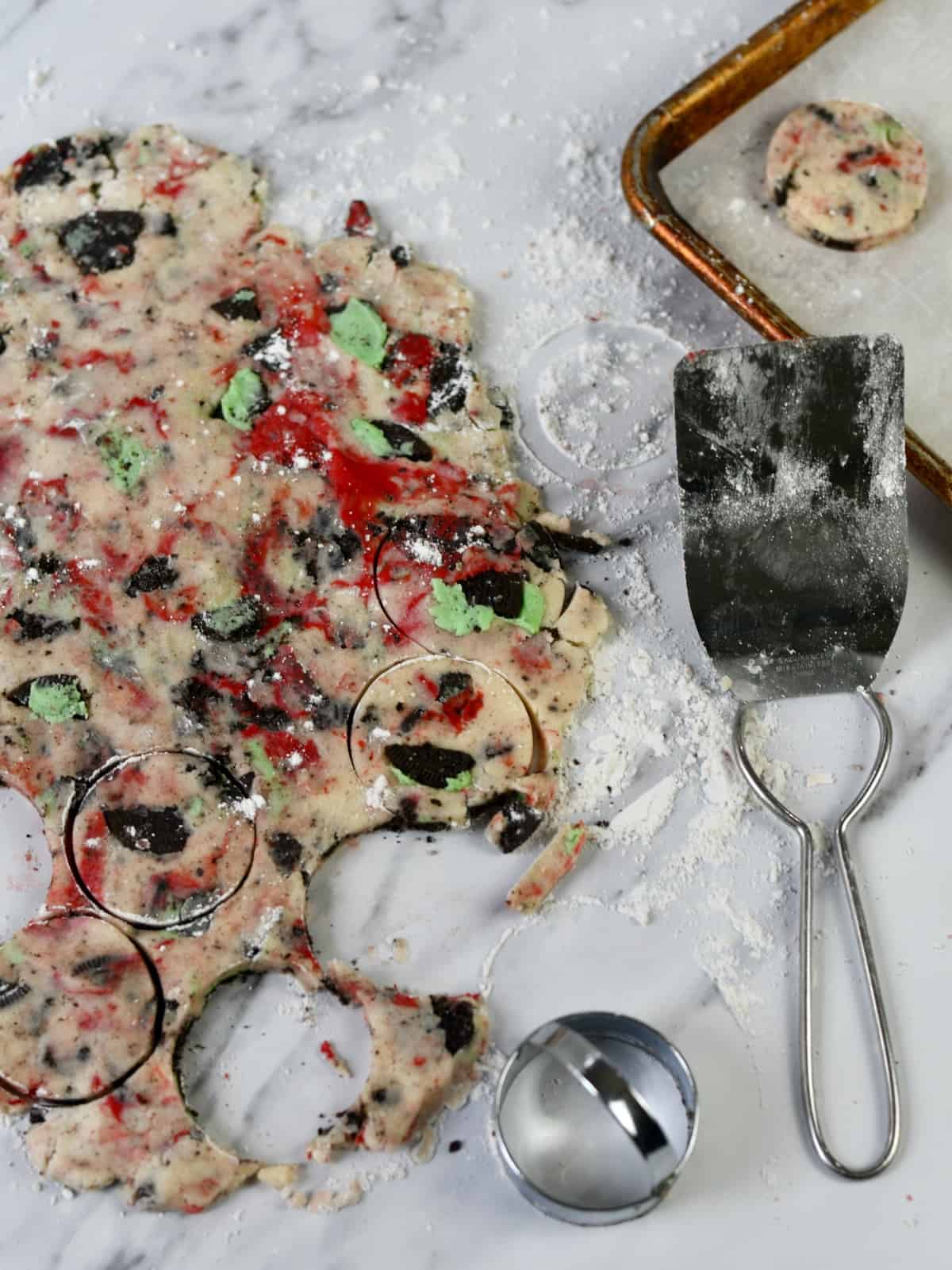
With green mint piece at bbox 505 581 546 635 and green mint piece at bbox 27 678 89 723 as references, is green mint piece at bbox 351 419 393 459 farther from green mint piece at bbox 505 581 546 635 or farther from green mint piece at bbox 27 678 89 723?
green mint piece at bbox 27 678 89 723

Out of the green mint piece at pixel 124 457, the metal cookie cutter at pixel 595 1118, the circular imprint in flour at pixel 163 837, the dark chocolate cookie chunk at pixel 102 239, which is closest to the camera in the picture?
the metal cookie cutter at pixel 595 1118

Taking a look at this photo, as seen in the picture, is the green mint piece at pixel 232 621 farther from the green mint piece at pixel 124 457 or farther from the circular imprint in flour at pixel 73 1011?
the circular imprint in flour at pixel 73 1011

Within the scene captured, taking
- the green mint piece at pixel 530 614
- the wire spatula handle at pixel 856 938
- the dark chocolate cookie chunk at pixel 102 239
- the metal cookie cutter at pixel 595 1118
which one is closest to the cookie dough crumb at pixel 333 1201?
the metal cookie cutter at pixel 595 1118

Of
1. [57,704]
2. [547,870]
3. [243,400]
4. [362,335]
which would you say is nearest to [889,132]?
[362,335]

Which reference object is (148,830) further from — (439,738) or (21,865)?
(439,738)

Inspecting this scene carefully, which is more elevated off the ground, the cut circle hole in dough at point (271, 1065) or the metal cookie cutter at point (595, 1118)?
the cut circle hole in dough at point (271, 1065)

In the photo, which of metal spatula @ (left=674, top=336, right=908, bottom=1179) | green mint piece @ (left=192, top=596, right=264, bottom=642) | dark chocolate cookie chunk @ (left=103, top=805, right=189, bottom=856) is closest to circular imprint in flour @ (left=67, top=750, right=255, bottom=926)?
dark chocolate cookie chunk @ (left=103, top=805, right=189, bottom=856)
